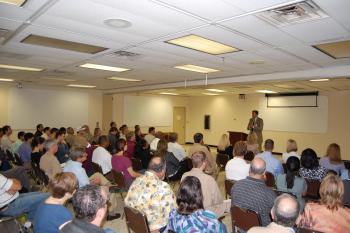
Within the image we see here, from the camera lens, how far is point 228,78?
7.12 m

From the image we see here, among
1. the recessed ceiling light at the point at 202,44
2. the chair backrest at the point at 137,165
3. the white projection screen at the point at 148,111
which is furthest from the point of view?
the white projection screen at the point at 148,111

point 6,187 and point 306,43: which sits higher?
point 306,43

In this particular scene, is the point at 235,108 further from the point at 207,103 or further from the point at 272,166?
the point at 272,166

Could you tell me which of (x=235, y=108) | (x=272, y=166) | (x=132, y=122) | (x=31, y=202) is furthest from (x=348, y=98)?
(x=31, y=202)

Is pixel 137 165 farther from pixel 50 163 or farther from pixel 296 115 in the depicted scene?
pixel 296 115

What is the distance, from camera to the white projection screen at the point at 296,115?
36.1 ft

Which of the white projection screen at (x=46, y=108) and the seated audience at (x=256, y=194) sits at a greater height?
the white projection screen at (x=46, y=108)

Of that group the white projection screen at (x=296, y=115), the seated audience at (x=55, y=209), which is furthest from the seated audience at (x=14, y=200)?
the white projection screen at (x=296, y=115)

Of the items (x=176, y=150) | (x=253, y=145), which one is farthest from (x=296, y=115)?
(x=176, y=150)

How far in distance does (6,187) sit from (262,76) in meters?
5.53

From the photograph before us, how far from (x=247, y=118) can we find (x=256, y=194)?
10850 mm

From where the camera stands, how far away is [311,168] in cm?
405

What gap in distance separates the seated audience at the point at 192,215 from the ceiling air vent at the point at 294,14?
174 centimetres

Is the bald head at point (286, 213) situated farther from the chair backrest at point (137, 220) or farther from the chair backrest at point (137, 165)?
the chair backrest at point (137, 165)
